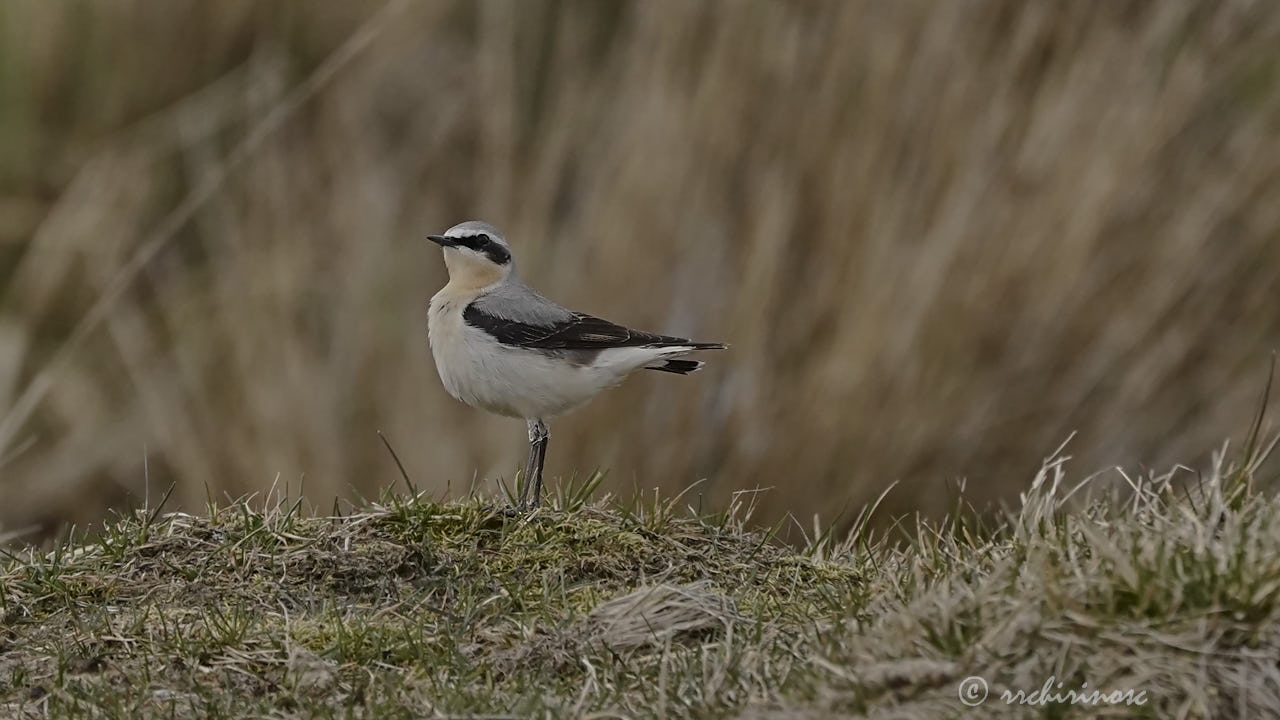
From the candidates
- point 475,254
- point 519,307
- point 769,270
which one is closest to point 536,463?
point 519,307

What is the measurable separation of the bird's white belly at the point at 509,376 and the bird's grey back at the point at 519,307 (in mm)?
130

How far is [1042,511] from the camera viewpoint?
15.7ft

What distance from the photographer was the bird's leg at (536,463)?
17.8 feet

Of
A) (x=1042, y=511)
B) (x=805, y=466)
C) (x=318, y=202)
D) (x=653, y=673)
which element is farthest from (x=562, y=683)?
(x=318, y=202)

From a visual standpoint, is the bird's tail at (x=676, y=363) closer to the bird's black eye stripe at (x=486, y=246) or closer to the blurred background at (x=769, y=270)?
the bird's black eye stripe at (x=486, y=246)

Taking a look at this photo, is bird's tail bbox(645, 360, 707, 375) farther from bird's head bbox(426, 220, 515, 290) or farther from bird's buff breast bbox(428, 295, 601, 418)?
bird's head bbox(426, 220, 515, 290)

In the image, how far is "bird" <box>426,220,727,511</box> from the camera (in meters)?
5.88

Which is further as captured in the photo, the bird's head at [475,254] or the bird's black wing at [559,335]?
the bird's head at [475,254]

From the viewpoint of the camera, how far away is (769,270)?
26.3 feet

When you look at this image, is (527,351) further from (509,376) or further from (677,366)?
(677,366)

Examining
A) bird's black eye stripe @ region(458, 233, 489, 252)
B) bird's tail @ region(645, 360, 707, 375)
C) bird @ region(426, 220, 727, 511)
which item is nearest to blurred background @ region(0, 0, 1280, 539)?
bird's tail @ region(645, 360, 707, 375)

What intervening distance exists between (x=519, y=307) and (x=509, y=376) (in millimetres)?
384

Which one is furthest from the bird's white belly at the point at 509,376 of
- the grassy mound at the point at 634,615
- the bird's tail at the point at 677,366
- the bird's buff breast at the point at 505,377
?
the grassy mound at the point at 634,615

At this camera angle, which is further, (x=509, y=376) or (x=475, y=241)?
(x=475, y=241)
